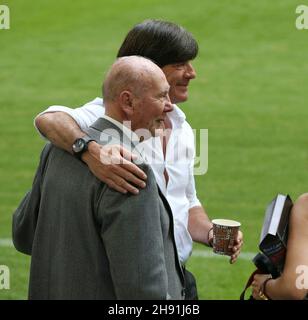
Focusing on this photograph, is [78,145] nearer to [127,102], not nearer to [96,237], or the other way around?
[127,102]

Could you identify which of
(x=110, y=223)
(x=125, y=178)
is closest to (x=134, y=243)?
(x=110, y=223)

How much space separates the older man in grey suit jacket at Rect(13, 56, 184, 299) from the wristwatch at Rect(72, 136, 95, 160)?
0.05ft

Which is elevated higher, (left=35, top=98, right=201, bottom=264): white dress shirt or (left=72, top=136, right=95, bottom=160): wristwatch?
(left=72, top=136, right=95, bottom=160): wristwatch

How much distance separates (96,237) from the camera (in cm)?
357

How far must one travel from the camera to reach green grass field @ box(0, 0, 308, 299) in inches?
398

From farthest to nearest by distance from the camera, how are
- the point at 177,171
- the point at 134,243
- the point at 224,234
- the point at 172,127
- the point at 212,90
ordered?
the point at 212,90, the point at 172,127, the point at 177,171, the point at 224,234, the point at 134,243

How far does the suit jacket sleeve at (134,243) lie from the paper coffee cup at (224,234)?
2.90 feet

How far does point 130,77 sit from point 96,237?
1.90 ft

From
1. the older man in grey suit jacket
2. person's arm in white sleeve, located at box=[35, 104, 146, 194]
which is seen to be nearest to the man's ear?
the older man in grey suit jacket

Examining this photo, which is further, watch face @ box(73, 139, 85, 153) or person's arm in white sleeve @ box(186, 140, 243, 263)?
person's arm in white sleeve @ box(186, 140, 243, 263)

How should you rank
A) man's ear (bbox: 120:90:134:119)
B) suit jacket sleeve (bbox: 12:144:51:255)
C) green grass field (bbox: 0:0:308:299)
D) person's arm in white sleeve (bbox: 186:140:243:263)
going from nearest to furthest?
man's ear (bbox: 120:90:134:119) < suit jacket sleeve (bbox: 12:144:51:255) < person's arm in white sleeve (bbox: 186:140:243:263) < green grass field (bbox: 0:0:308:299)

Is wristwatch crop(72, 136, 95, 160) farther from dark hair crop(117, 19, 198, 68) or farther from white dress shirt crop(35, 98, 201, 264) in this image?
dark hair crop(117, 19, 198, 68)

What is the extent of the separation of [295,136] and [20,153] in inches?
138
